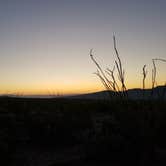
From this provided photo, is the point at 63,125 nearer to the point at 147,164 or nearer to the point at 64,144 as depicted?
the point at 64,144

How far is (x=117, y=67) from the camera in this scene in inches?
301

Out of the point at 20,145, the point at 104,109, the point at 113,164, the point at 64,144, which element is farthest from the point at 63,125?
the point at 104,109

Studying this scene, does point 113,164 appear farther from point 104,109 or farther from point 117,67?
point 104,109

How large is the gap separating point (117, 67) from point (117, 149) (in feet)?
6.54

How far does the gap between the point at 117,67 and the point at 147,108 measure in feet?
5.68

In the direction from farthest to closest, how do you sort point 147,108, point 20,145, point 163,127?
point 20,145, point 147,108, point 163,127

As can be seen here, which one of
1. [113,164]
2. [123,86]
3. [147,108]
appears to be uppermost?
[123,86]

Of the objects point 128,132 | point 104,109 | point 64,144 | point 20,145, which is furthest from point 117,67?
point 104,109

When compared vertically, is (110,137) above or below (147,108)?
below

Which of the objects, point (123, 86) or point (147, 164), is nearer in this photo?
point (147, 164)

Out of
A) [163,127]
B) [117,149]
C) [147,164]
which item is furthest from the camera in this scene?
[163,127]

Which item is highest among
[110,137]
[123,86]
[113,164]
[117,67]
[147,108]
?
[117,67]

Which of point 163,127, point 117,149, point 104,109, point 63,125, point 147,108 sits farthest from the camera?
point 104,109

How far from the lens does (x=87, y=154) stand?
7457 millimetres
